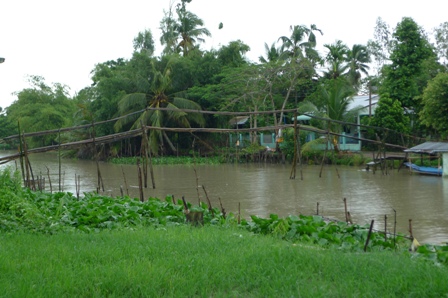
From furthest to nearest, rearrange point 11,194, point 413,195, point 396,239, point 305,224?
point 413,195
point 11,194
point 305,224
point 396,239

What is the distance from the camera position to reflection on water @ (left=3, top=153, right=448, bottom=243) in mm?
12852

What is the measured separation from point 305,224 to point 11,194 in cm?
477

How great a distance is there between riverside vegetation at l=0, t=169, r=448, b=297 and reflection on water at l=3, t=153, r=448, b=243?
12.9 feet

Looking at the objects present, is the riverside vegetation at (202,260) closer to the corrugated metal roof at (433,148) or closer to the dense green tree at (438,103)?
the corrugated metal roof at (433,148)

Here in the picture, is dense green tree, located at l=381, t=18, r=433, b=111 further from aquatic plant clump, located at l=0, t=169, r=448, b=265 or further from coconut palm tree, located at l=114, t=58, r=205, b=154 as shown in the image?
aquatic plant clump, located at l=0, t=169, r=448, b=265

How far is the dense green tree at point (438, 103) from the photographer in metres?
21.8

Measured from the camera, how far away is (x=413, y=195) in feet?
55.1

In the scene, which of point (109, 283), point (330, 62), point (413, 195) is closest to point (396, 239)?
point (109, 283)

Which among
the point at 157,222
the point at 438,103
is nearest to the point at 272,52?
the point at 438,103

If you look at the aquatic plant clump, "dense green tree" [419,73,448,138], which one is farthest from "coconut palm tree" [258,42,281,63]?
the aquatic plant clump

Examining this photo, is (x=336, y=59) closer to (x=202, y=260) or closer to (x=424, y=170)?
(x=424, y=170)

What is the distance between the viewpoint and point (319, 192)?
17641mm

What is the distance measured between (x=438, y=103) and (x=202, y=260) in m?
19.2

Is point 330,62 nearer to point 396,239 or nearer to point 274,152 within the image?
point 274,152
